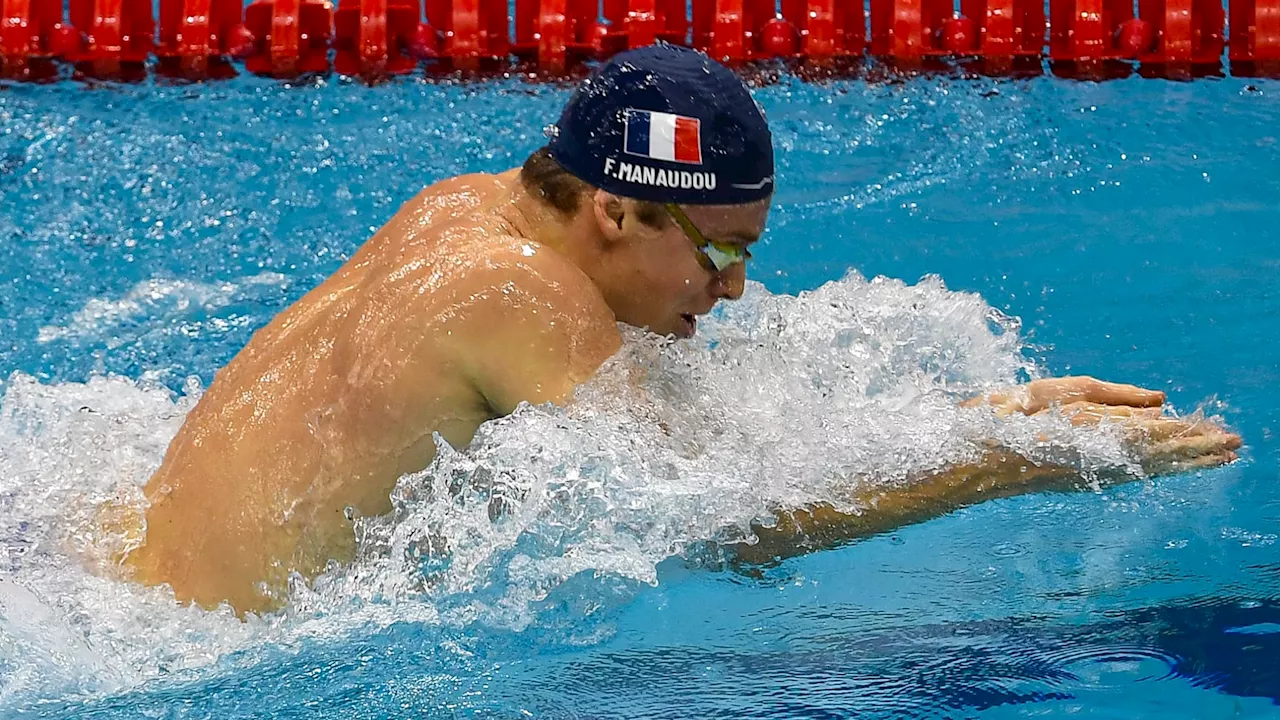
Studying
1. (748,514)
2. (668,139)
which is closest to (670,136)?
(668,139)

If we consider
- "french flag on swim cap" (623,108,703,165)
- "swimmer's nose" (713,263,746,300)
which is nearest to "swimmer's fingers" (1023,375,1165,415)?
"swimmer's nose" (713,263,746,300)

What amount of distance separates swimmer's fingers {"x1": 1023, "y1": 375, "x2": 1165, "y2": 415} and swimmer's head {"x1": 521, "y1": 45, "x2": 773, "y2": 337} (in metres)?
0.58

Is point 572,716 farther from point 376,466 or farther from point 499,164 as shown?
point 499,164

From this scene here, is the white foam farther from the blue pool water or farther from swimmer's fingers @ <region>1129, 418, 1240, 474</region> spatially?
swimmer's fingers @ <region>1129, 418, 1240, 474</region>

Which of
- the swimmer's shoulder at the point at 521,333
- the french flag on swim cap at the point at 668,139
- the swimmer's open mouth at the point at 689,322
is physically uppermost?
the french flag on swim cap at the point at 668,139

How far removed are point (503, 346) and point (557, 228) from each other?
291mm

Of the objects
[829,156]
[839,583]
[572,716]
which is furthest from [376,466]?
[829,156]

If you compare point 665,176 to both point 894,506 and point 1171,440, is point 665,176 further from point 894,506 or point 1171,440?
point 1171,440

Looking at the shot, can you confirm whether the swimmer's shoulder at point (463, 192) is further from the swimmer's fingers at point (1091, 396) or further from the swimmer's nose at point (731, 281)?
the swimmer's fingers at point (1091, 396)

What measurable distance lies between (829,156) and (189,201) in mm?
2049

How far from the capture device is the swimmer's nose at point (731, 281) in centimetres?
241

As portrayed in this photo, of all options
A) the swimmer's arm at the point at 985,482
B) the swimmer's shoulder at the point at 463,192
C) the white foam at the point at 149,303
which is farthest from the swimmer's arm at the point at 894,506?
the white foam at the point at 149,303

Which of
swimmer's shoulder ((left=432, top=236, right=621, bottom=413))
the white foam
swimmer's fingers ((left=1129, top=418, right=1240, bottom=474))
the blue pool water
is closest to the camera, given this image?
swimmer's shoulder ((left=432, top=236, right=621, bottom=413))

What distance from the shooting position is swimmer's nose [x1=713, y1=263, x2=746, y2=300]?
241 cm
